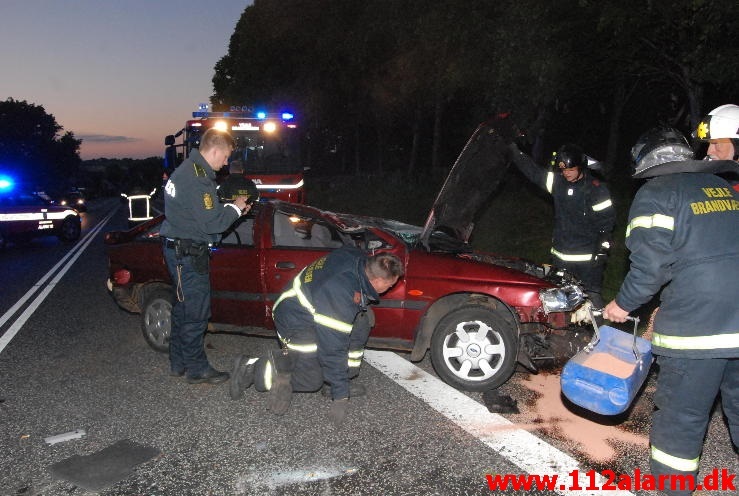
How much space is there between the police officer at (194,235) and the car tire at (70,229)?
12421 mm

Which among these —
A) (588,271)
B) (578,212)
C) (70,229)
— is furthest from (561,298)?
(70,229)

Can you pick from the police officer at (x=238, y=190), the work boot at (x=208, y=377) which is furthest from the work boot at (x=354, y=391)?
the police officer at (x=238, y=190)

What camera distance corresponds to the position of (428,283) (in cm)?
480

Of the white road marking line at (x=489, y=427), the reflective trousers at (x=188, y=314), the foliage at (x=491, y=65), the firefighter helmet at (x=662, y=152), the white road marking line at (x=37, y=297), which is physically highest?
the foliage at (x=491, y=65)

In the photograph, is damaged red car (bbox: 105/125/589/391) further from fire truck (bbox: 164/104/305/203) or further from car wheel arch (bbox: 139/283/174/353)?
fire truck (bbox: 164/104/305/203)

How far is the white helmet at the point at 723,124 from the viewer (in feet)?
10.7

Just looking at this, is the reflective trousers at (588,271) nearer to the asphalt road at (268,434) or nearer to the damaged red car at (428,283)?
the damaged red car at (428,283)

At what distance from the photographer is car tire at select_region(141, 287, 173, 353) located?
5617 mm

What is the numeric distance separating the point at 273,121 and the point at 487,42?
5229 mm

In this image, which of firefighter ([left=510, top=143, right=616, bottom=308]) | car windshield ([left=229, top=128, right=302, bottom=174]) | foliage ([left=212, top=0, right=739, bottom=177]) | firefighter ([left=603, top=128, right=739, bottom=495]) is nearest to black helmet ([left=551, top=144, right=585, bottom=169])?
firefighter ([left=510, top=143, right=616, bottom=308])

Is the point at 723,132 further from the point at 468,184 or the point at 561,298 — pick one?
the point at 468,184

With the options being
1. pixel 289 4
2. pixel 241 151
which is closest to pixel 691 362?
pixel 241 151

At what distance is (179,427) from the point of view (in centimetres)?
404

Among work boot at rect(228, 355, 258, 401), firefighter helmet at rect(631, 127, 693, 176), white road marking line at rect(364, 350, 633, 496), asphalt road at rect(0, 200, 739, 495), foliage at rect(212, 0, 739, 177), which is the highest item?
foliage at rect(212, 0, 739, 177)
